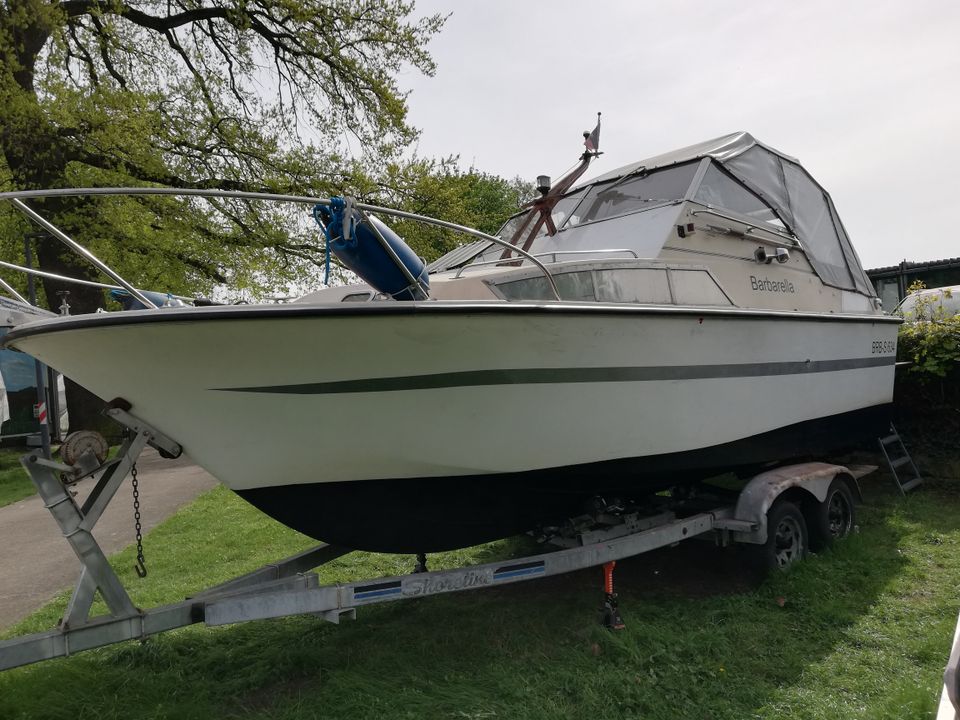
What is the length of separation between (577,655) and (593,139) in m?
3.06

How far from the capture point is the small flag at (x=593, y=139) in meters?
4.13

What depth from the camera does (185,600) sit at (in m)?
2.69

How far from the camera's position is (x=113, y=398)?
8.61ft

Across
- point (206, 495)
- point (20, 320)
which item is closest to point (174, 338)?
point (20, 320)

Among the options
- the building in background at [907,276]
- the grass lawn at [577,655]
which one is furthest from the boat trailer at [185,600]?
the building in background at [907,276]

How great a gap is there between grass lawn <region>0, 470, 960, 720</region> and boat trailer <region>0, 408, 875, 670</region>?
0.36m

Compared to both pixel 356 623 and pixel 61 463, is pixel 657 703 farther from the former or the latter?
pixel 61 463

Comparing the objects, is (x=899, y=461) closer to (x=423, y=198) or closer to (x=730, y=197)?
(x=730, y=197)

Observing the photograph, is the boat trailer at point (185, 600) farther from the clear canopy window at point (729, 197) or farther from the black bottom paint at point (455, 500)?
the clear canopy window at point (729, 197)

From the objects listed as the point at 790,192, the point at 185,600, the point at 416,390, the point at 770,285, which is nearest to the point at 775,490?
the point at 770,285

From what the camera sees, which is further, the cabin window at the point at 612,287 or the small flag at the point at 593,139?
the small flag at the point at 593,139

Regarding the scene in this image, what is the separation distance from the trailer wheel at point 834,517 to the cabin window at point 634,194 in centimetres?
225

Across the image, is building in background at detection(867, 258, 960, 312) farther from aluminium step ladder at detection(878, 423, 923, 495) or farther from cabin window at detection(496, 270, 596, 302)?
cabin window at detection(496, 270, 596, 302)

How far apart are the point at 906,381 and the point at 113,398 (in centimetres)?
689
